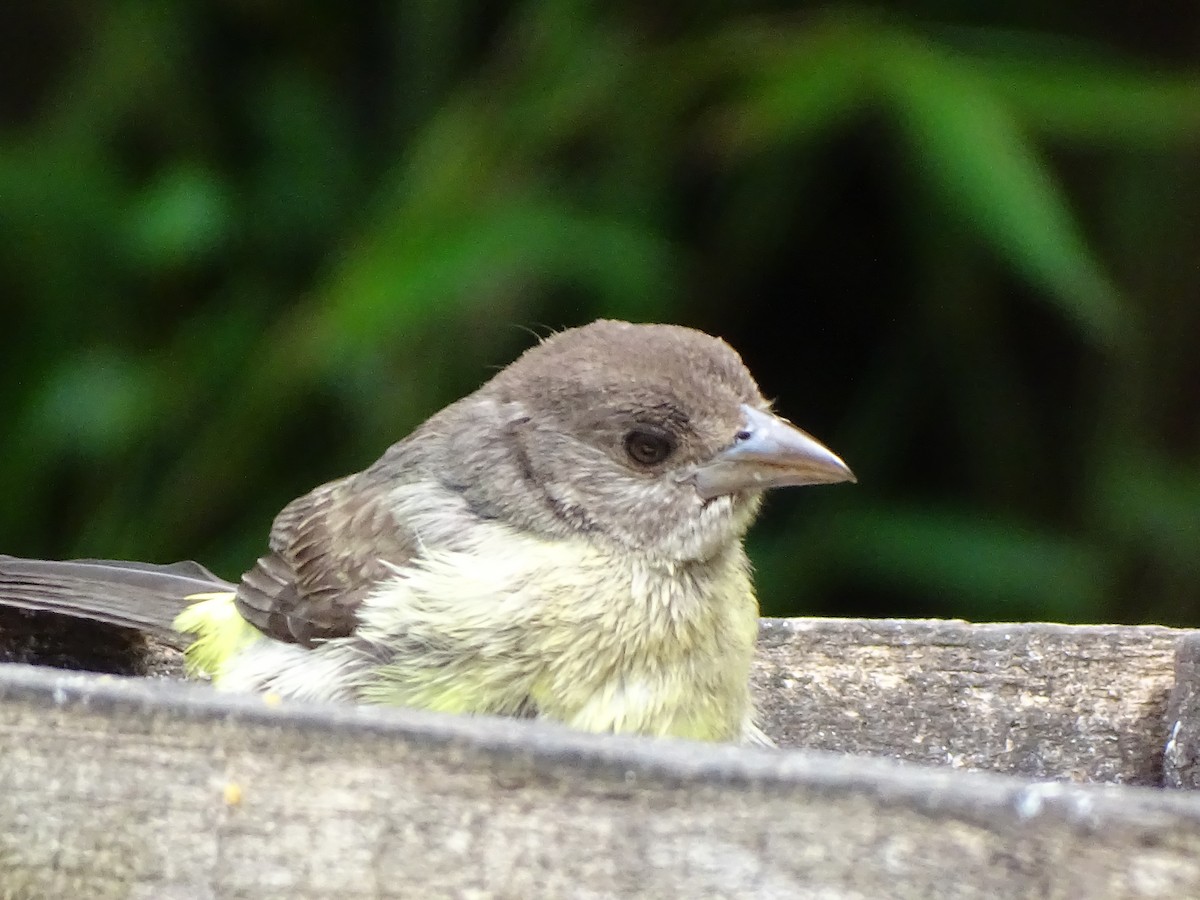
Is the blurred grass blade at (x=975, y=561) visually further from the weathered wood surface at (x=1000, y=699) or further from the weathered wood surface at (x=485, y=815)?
the weathered wood surface at (x=485, y=815)

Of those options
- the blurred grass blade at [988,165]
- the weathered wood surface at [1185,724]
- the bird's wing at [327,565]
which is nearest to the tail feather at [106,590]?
the bird's wing at [327,565]

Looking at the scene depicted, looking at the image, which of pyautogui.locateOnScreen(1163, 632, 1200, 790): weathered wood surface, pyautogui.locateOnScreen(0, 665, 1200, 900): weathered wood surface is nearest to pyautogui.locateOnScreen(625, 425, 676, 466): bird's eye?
pyautogui.locateOnScreen(1163, 632, 1200, 790): weathered wood surface

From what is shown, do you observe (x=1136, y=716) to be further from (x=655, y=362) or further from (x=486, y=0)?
(x=486, y=0)

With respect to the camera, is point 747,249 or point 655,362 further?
point 747,249

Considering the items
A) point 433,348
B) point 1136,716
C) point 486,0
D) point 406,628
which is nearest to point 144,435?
point 433,348

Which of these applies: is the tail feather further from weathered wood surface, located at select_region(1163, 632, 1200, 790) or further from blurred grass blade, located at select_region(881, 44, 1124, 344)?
blurred grass blade, located at select_region(881, 44, 1124, 344)

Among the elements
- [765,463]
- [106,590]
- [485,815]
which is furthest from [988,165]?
[485,815]

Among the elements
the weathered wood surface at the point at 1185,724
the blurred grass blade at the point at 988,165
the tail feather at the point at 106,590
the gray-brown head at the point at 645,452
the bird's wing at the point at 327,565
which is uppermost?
the blurred grass blade at the point at 988,165
